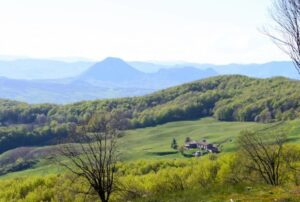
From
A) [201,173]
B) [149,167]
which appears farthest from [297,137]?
[201,173]

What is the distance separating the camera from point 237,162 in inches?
2724

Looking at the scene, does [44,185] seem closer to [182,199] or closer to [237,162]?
[237,162]

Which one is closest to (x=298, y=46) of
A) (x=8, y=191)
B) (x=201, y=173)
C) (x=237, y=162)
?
(x=237, y=162)

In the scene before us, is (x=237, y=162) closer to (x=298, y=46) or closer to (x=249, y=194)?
(x=249, y=194)

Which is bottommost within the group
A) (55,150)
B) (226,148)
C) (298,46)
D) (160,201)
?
(226,148)

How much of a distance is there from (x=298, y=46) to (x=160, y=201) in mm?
10296

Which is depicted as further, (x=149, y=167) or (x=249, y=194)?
(x=149, y=167)

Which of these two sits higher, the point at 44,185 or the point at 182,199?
the point at 182,199

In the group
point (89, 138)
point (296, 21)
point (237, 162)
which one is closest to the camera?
A: point (296, 21)

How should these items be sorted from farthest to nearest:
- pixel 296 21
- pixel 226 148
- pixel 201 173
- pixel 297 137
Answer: pixel 226 148, pixel 297 137, pixel 201 173, pixel 296 21

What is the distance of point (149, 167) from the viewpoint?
13938cm

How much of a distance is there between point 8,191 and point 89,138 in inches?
2803

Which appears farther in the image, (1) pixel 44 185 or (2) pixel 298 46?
(1) pixel 44 185

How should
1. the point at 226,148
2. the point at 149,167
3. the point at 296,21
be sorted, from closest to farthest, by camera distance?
the point at 296,21 < the point at 149,167 < the point at 226,148
